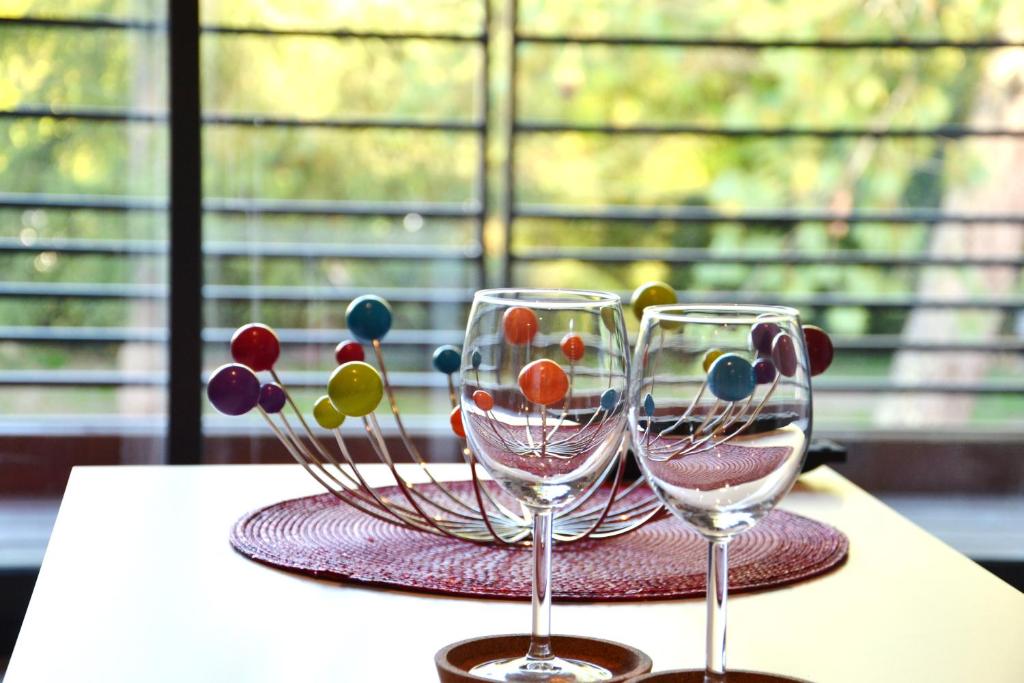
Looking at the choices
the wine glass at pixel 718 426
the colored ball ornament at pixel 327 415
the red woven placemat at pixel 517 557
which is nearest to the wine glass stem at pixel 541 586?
the wine glass at pixel 718 426

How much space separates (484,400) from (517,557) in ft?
1.23

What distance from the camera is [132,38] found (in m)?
2.75

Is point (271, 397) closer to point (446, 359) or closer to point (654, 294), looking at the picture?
point (446, 359)

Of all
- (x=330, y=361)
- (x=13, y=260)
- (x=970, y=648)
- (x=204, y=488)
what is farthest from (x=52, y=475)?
(x=970, y=648)

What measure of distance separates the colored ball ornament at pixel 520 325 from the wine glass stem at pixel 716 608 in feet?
0.50

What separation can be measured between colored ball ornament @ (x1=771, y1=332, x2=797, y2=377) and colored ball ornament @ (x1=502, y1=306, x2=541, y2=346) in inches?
5.4

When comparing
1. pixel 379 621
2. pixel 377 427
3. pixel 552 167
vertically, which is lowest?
pixel 379 621

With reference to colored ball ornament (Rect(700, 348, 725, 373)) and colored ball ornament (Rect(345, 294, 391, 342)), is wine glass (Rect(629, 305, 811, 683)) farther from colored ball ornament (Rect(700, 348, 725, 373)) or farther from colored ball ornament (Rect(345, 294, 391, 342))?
colored ball ornament (Rect(345, 294, 391, 342))

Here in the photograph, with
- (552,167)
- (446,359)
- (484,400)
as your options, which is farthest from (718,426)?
(552,167)

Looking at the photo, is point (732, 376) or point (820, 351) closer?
point (732, 376)

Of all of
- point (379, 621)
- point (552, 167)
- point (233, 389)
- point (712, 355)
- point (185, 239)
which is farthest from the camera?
point (552, 167)

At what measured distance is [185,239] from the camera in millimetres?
2811

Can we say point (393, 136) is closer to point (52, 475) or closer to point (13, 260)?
point (13, 260)

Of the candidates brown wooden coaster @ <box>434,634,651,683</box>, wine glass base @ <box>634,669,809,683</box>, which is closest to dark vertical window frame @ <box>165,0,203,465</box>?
brown wooden coaster @ <box>434,634,651,683</box>
